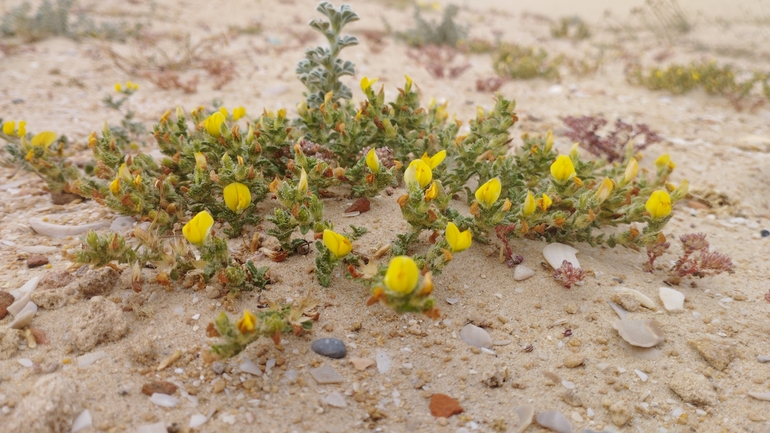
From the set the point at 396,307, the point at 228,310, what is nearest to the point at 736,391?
the point at 396,307

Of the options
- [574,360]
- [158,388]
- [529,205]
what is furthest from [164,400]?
[529,205]

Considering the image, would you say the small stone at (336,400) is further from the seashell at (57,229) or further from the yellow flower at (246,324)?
the seashell at (57,229)

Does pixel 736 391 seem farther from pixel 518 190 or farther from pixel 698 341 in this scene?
pixel 518 190

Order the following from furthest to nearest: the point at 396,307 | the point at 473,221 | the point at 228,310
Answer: the point at 473,221
the point at 228,310
the point at 396,307

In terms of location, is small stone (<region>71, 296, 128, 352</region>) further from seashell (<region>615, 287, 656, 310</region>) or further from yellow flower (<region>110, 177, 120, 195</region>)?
seashell (<region>615, 287, 656, 310</region>)

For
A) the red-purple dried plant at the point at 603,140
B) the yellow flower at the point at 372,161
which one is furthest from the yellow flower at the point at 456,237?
the red-purple dried plant at the point at 603,140

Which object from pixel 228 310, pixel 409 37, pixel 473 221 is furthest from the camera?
pixel 409 37

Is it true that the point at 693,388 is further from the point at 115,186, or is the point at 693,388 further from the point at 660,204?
the point at 115,186
